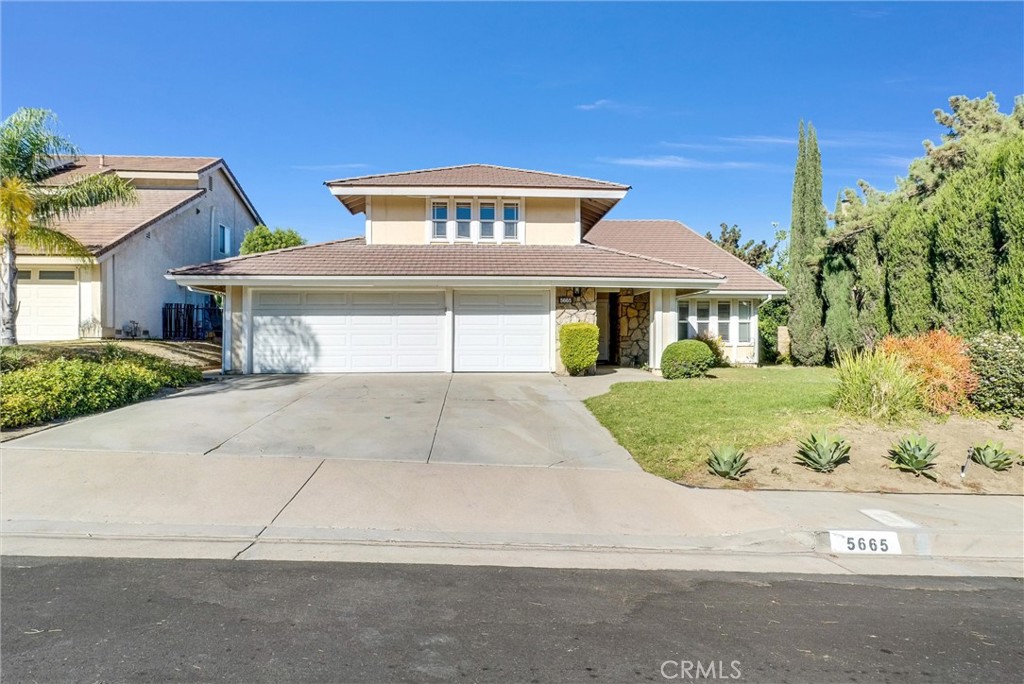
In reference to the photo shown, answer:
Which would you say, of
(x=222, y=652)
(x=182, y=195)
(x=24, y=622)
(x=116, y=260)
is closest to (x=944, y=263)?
(x=222, y=652)

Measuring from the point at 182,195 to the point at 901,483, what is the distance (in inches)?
1019

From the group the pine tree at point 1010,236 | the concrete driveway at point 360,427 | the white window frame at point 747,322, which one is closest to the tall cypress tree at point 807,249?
the white window frame at point 747,322

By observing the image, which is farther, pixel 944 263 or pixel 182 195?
pixel 182 195

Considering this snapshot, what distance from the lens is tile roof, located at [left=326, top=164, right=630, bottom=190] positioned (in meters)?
18.1

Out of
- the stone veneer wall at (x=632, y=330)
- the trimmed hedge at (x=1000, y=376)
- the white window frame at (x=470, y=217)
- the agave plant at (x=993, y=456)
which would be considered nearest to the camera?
the agave plant at (x=993, y=456)

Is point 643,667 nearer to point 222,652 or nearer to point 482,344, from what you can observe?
point 222,652

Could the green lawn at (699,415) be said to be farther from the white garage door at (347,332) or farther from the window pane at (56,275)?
the window pane at (56,275)

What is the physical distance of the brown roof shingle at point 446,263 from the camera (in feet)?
52.5

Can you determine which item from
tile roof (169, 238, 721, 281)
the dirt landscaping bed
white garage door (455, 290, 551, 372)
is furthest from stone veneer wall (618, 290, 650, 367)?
the dirt landscaping bed

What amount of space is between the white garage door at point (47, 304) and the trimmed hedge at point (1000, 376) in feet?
76.6

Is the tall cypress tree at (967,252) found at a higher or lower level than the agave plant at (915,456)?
higher

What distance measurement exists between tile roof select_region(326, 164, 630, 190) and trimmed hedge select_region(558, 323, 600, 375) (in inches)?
195

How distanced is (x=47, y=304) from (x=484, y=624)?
2137 centimetres

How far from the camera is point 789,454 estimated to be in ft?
27.1
